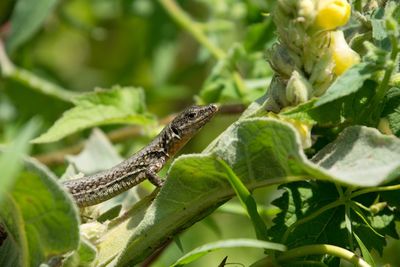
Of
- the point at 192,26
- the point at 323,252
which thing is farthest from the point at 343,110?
the point at 192,26

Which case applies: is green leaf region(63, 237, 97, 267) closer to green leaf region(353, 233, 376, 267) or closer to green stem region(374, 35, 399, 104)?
green leaf region(353, 233, 376, 267)

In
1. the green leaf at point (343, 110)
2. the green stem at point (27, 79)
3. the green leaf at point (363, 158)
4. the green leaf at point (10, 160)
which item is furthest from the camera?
the green stem at point (27, 79)

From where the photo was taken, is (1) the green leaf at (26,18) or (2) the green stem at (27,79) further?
(2) the green stem at (27,79)

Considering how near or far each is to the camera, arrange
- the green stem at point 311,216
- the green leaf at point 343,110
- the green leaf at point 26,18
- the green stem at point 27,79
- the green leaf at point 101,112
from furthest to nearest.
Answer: the green stem at point 27,79 → the green leaf at point 26,18 → the green leaf at point 101,112 → the green stem at point 311,216 → the green leaf at point 343,110

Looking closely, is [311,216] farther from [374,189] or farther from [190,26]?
[190,26]

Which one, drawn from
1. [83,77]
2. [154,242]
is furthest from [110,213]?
[83,77]

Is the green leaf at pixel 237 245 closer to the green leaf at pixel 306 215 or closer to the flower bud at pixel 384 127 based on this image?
the green leaf at pixel 306 215

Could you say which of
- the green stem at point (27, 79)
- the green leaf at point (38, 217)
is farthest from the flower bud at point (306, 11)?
the green stem at point (27, 79)
